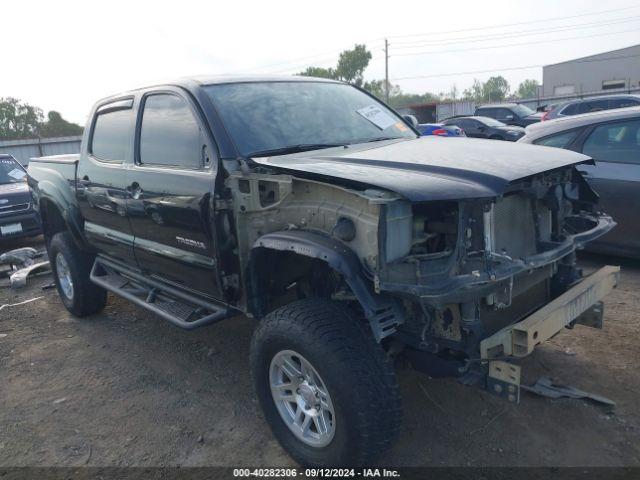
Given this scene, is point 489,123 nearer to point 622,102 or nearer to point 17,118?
point 622,102

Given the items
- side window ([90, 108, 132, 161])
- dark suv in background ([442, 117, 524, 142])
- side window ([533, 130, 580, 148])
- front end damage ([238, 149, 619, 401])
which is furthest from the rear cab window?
dark suv in background ([442, 117, 524, 142])

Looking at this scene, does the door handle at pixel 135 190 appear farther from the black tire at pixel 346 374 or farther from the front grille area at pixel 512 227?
the front grille area at pixel 512 227

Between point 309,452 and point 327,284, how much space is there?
0.92m

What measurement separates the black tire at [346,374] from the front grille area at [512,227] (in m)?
0.77

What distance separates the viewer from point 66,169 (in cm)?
514

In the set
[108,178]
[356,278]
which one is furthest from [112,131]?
[356,278]

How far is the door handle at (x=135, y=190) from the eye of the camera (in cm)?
389

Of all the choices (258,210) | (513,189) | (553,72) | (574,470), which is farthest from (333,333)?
(553,72)

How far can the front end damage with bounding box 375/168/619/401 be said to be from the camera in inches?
95.8

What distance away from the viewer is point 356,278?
2.50m

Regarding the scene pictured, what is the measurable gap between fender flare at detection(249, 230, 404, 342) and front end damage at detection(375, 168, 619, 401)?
0.10 meters

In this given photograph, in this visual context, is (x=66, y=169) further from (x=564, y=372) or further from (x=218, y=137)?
(x=564, y=372)

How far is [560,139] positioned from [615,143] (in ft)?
1.73

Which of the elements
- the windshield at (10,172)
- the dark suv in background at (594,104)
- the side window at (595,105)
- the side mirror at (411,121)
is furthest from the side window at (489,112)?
the side mirror at (411,121)
